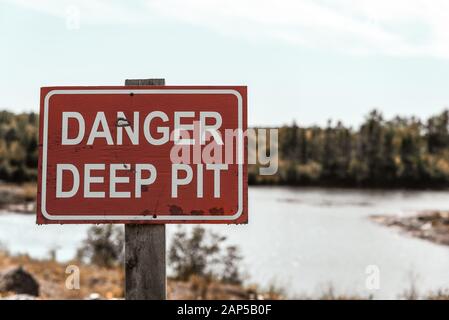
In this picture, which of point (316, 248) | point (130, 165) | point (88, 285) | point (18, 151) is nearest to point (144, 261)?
point (130, 165)

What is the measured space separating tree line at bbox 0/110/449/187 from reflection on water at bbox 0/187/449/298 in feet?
78.7

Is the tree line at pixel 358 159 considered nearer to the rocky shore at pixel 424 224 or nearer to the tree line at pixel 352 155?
the tree line at pixel 352 155

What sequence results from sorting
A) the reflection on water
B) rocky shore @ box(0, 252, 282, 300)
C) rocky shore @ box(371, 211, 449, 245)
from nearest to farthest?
rocky shore @ box(0, 252, 282, 300)
the reflection on water
rocky shore @ box(371, 211, 449, 245)

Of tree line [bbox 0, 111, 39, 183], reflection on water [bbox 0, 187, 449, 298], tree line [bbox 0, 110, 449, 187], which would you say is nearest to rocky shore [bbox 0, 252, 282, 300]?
reflection on water [bbox 0, 187, 449, 298]

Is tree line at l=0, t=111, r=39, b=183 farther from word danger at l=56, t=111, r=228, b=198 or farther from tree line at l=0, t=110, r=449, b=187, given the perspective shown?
word danger at l=56, t=111, r=228, b=198

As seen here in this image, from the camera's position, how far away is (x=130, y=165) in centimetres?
238

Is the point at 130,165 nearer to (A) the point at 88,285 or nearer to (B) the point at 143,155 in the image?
(B) the point at 143,155

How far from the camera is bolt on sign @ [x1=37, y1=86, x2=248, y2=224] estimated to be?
235 centimetres

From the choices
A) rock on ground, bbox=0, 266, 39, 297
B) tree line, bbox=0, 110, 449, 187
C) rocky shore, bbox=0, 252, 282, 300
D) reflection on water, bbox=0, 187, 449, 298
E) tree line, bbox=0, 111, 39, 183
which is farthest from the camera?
tree line, bbox=0, 110, 449, 187

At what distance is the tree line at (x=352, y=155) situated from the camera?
194 ft

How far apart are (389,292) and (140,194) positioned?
11936mm

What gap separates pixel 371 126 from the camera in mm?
70375
